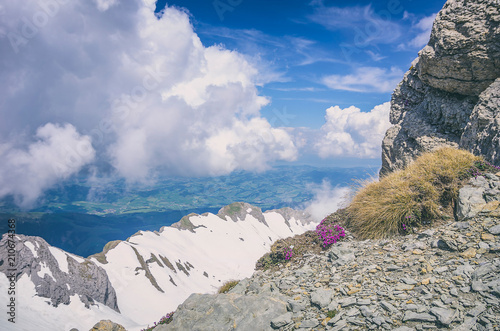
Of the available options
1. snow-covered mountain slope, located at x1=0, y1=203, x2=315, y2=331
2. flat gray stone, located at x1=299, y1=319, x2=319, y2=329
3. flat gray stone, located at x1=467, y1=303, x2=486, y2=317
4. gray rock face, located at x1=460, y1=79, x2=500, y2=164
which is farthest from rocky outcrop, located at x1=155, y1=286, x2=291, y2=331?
snow-covered mountain slope, located at x1=0, y1=203, x2=315, y2=331

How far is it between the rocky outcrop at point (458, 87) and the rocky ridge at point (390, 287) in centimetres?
344

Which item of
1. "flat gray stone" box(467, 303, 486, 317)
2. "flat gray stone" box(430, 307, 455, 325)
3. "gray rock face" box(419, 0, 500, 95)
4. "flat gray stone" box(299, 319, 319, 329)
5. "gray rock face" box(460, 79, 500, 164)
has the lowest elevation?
"flat gray stone" box(299, 319, 319, 329)

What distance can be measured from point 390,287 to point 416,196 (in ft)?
15.8

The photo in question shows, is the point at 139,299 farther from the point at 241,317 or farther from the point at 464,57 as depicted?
the point at 464,57

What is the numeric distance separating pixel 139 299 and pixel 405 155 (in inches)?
4301

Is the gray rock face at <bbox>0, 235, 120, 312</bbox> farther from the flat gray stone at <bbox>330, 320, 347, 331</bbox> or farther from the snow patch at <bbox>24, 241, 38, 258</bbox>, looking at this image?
the flat gray stone at <bbox>330, 320, 347, 331</bbox>

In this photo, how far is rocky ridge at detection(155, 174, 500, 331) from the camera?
16.4 feet

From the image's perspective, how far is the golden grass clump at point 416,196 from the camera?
9130 mm

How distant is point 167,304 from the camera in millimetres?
96625

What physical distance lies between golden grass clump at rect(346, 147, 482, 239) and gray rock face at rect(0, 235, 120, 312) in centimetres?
9172

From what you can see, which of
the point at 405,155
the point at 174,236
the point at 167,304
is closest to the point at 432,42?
the point at 405,155

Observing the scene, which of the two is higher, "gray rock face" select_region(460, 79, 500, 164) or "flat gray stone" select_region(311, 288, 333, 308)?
"gray rock face" select_region(460, 79, 500, 164)

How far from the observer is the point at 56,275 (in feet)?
244

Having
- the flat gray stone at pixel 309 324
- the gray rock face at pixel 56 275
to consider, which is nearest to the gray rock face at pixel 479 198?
the flat gray stone at pixel 309 324
